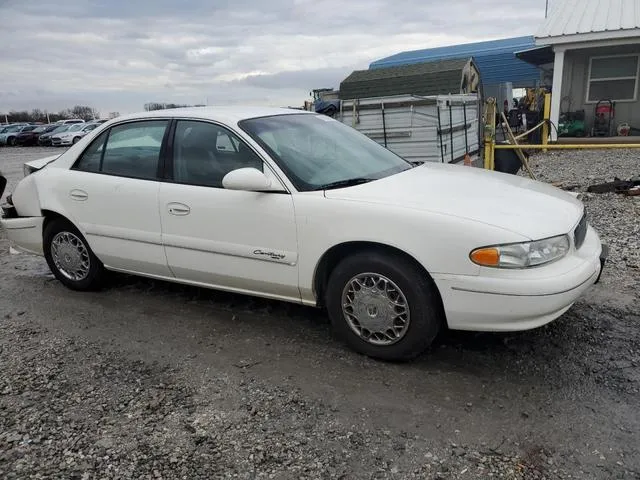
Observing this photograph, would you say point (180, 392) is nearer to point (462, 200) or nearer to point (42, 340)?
point (42, 340)

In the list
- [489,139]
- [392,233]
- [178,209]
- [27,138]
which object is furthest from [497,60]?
[27,138]

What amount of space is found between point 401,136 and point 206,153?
8.18 metres

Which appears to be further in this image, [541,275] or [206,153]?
[206,153]

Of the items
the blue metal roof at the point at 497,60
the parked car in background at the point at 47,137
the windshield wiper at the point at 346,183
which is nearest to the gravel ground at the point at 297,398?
the windshield wiper at the point at 346,183

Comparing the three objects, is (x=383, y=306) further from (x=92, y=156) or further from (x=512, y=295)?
(x=92, y=156)

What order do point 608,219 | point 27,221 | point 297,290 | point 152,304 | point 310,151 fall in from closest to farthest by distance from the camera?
point 297,290 → point 310,151 → point 152,304 → point 27,221 → point 608,219

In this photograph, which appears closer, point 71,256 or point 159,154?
point 159,154

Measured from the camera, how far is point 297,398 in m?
2.96

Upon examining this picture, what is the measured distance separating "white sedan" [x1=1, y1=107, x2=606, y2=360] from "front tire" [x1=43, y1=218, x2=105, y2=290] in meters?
0.01

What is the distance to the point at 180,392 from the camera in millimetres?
3057

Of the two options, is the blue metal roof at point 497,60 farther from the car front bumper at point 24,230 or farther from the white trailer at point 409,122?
the car front bumper at point 24,230

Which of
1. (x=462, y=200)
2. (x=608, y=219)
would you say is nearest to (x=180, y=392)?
(x=462, y=200)

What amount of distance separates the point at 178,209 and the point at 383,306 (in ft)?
5.36

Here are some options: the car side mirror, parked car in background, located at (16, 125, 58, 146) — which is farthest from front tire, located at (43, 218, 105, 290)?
parked car in background, located at (16, 125, 58, 146)
